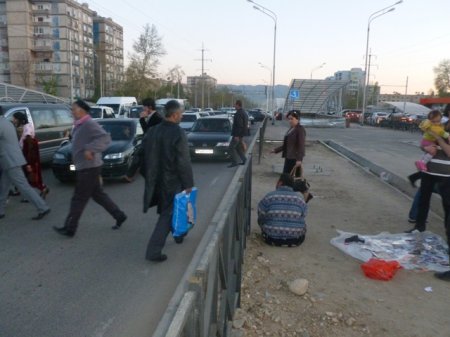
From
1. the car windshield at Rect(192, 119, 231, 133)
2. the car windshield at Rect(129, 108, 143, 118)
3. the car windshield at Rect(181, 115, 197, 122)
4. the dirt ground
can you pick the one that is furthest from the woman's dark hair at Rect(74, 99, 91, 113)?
the car windshield at Rect(129, 108, 143, 118)

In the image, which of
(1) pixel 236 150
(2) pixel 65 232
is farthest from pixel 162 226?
(1) pixel 236 150

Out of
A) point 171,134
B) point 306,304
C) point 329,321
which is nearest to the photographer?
point 329,321

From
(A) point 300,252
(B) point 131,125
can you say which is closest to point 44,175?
(B) point 131,125

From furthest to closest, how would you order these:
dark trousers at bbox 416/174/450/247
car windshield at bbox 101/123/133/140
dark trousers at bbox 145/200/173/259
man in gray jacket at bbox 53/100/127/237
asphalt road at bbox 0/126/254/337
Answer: car windshield at bbox 101/123/133/140 < man in gray jacket at bbox 53/100/127/237 < dark trousers at bbox 416/174/450/247 < dark trousers at bbox 145/200/173/259 < asphalt road at bbox 0/126/254/337

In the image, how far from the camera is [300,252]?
5570 millimetres

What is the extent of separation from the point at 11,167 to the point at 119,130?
4.60 metres

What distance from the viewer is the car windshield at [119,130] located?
1086 centimetres

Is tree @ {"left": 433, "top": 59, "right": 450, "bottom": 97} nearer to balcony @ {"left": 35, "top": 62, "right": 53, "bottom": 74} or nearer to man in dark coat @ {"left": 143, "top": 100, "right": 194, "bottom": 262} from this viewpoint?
balcony @ {"left": 35, "top": 62, "right": 53, "bottom": 74}

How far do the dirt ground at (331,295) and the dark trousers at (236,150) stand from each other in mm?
6126

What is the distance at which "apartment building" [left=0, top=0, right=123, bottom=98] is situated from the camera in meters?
89.6

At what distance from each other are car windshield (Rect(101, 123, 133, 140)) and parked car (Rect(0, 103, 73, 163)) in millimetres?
1661

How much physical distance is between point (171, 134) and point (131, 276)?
5.20ft

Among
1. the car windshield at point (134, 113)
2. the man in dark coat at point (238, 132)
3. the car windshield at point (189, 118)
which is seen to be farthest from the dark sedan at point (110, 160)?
the car windshield at point (134, 113)

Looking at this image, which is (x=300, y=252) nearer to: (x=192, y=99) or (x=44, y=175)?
(x=44, y=175)
